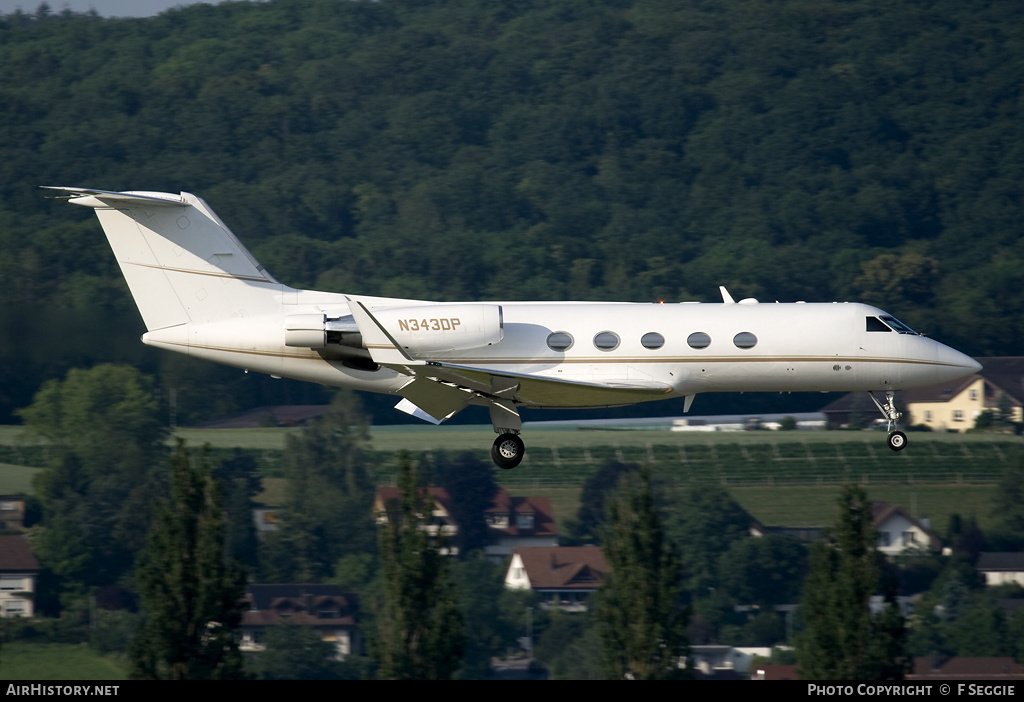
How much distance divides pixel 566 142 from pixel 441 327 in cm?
12568

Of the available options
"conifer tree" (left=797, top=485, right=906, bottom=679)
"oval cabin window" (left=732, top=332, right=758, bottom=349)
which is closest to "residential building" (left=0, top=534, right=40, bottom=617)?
"conifer tree" (left=797, top=485, right=906, bottom=679)

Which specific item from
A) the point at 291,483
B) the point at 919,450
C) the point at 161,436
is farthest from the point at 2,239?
the point at 919,450

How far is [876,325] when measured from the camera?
24.5 meters

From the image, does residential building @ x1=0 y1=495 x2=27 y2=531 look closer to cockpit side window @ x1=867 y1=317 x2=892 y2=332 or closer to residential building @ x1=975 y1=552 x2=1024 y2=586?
residential building @ x1=975 y1=552 x2=1024 y2=586

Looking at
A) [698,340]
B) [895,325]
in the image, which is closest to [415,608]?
[698,340]

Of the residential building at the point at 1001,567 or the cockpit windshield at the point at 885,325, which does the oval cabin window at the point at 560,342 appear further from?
the residential building at the point at 1001,567

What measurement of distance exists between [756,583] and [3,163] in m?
97.3

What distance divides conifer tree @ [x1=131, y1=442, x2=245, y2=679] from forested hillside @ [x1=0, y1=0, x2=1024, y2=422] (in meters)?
54.8

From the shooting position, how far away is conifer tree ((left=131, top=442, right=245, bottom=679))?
135ft

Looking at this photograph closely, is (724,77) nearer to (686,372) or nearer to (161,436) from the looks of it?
(161,436)

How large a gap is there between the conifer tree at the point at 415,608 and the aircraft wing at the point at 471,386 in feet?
59.2

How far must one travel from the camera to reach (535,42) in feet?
540

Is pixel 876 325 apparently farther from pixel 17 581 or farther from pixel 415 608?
pixel 17 581

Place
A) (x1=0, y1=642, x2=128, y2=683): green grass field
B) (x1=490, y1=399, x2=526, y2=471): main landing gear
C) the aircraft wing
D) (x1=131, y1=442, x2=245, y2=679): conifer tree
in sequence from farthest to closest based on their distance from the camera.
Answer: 1. (x1=0, y1=642, x2=128, y2=683): green grass field
2. (x1=131, y1=442, x2=245, y2=679): conifer tree
3. (x1=490, y1=399, x2=526, y2=471): main landing gear
4. the aircraft wing
